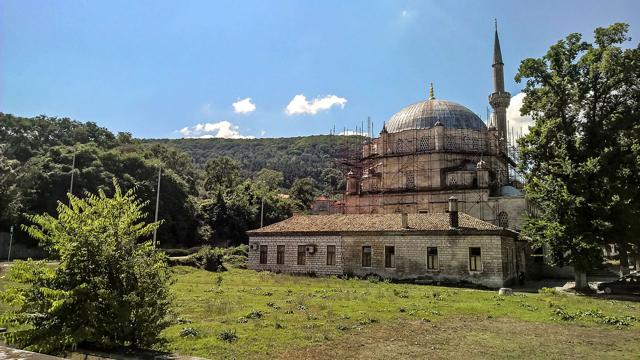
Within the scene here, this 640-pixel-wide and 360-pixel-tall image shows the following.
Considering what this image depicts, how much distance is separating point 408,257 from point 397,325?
622 inches

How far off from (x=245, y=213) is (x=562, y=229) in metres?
47.8

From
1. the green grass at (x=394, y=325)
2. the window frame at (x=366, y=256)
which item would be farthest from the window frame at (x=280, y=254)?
the green grass at (x=394, y=325)

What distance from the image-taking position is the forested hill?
500 feet

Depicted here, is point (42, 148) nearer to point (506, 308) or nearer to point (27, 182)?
point (27, 182)

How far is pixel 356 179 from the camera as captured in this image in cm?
5006

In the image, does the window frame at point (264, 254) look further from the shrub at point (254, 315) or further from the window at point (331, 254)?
the shrub at point (254, 315)

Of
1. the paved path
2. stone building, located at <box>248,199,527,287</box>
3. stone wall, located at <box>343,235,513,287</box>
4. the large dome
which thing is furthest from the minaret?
the paved path

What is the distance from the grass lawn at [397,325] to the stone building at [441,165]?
20236mm

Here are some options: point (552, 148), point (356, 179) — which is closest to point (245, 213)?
point (356, 179)

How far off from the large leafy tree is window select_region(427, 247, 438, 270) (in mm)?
5622

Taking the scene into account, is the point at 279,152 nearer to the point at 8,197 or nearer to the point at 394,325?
the point at 8,197

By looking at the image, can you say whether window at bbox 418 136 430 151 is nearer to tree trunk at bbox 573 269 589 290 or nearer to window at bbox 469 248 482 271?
window at bbox 469 248 482 271

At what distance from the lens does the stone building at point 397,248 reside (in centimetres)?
2658

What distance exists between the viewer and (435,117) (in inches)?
1841
